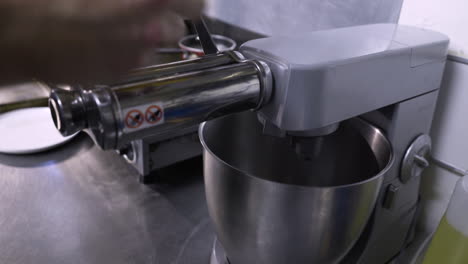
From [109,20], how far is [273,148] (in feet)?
1.47

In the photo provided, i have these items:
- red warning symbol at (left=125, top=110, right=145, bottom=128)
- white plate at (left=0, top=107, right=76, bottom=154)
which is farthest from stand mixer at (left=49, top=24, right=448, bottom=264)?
white plate at (left=0, top=107, right=76, bottom=154)

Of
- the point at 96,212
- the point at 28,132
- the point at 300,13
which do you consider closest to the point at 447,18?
the point at 300,13

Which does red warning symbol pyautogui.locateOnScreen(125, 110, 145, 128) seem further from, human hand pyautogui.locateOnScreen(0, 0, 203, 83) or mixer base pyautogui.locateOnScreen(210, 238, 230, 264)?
mixer base pyautogui.locateOnScreen(210, 238, 230, 264)

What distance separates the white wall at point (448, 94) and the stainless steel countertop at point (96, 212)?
1.23 feet

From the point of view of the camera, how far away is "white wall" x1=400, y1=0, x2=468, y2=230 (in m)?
0.49

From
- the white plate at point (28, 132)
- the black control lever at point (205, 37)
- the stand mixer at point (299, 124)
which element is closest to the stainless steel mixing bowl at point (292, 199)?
the stand mixer at point (299, 124)

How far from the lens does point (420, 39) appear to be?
0.43 m

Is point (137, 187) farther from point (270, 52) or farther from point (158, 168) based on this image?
point (270, 52)

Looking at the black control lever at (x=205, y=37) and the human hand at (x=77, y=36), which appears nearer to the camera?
the human hand at (x=77, y=36)

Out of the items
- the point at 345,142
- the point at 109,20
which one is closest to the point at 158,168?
the point at 345,142

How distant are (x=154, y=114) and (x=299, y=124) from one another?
130mm

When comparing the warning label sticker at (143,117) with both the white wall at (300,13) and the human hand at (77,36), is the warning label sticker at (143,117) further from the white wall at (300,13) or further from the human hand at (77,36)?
the white wall at (300,13)

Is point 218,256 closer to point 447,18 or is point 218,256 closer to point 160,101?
point 160,101

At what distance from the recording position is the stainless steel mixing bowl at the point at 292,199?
352 mm
